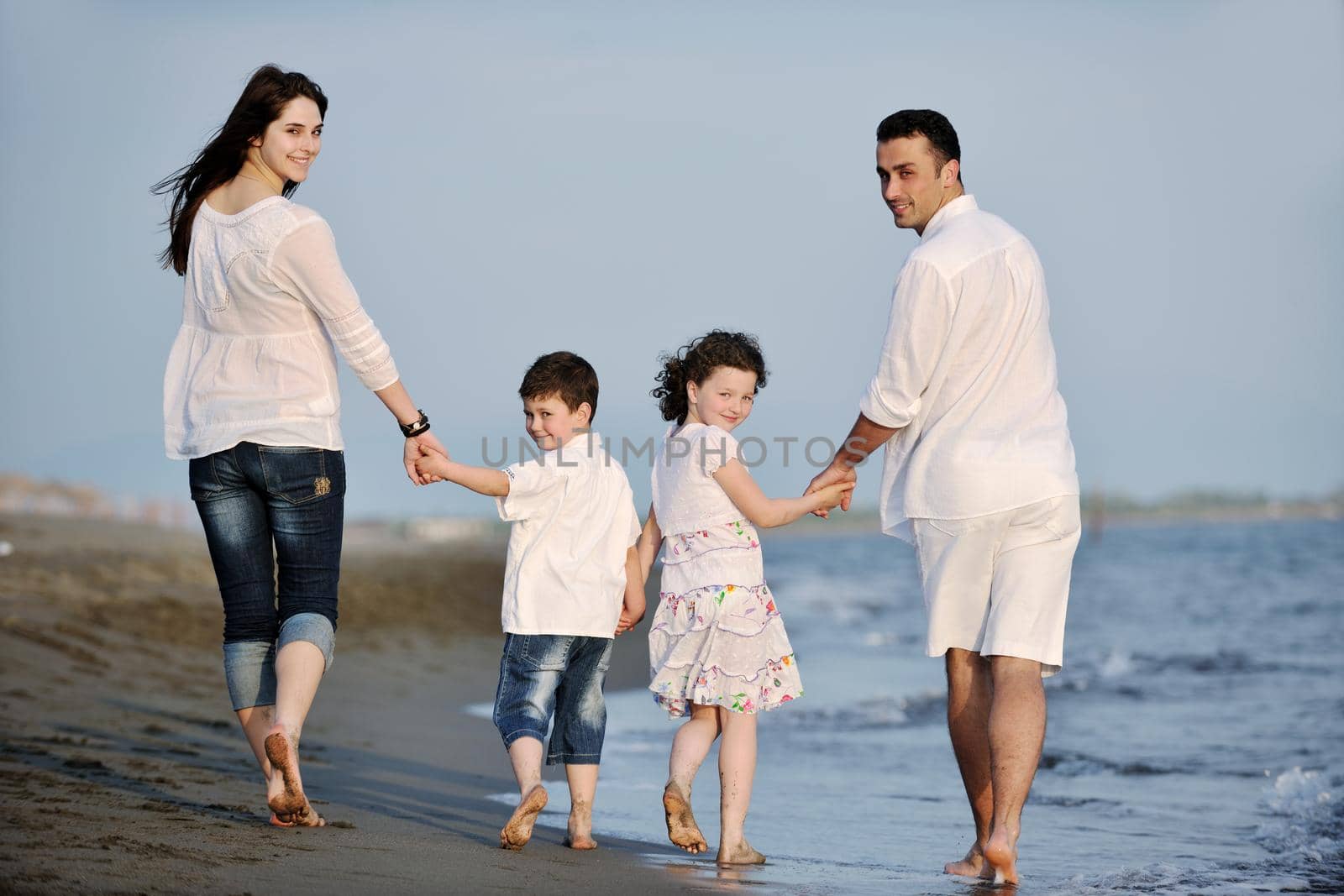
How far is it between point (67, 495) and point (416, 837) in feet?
64.0

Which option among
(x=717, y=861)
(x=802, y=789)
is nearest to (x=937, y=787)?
(x=802, y=789)

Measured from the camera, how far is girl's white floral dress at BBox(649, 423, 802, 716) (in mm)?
3746

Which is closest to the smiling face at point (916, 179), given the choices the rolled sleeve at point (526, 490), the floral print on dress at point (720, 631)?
the floral print on dress at point (720, 631)

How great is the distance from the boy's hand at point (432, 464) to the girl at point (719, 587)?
664 millimetres

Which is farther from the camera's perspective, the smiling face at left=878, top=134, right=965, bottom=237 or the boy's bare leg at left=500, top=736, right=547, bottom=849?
the smiling face at left=878, top=134, right=965, bottom=237

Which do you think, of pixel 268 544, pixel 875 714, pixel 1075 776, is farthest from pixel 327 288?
pixel 875 714

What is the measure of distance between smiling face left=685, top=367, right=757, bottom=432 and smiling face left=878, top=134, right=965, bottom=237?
0.65m

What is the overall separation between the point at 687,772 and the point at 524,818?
479 mm

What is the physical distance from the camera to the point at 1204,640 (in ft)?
44.9

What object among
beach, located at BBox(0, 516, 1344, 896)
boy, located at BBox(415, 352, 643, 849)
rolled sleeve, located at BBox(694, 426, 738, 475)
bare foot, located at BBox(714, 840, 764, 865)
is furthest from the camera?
rolled sleeve, located at BBox(694, 426, 738, 475)

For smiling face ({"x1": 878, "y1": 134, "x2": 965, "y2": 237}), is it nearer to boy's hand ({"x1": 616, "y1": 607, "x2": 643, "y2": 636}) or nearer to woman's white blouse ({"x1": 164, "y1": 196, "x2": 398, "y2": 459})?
boy's hand ({"x1": 616, "y1": 607, "x2": 643, "y2": 636})

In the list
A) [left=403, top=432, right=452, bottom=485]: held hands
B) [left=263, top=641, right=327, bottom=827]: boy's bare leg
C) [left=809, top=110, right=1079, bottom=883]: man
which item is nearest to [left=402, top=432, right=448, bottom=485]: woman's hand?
[left=403, top=432, right=452, bottom=485]: held hands

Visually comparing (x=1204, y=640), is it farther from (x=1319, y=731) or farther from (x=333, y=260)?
(x=333, y=260)

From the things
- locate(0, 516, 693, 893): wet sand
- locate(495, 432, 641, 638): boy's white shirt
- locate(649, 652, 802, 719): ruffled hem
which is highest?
locate(495, 432, 641, 638): boy's white shirt
